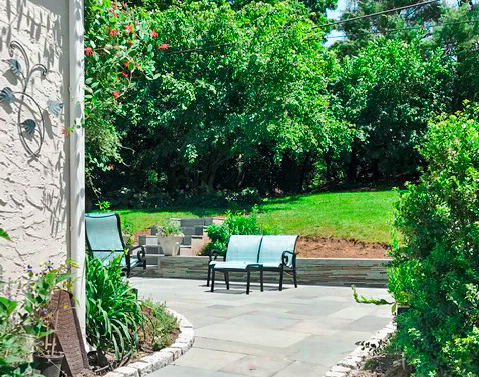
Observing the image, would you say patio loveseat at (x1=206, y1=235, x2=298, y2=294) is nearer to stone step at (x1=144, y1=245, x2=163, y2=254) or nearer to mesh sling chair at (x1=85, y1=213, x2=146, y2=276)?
mesh sling chair at (x1=85, y1=213, x2=146, y2=276)

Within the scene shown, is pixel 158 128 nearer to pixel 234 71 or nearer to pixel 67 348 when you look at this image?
pixel 234 71

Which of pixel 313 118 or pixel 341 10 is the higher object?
pixel 341 10

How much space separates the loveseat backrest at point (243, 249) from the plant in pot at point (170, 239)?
2.33 m

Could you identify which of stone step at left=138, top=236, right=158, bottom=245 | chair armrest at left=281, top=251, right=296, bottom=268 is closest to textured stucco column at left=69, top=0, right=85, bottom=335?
chair armrest at left=281, top=251, right=296, bottom=268

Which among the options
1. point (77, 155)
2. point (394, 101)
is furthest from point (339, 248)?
point (394, 101)

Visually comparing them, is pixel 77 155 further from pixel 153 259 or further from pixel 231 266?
pixel 153 259

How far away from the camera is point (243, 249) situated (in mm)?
10156

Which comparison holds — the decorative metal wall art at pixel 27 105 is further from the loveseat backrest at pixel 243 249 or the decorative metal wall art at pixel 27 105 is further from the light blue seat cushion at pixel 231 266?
the loveseat backrest at pixel 243 249

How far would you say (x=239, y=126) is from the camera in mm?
16625

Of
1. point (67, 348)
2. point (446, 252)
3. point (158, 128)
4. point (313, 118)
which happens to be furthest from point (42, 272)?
point (158, 128)

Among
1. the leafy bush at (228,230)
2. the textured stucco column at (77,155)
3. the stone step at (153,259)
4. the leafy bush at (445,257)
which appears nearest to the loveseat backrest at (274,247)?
the leafy bush at (228,230)

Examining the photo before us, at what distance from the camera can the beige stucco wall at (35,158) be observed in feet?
12.8

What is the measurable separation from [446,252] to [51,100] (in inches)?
118

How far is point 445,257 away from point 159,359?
2511mm
